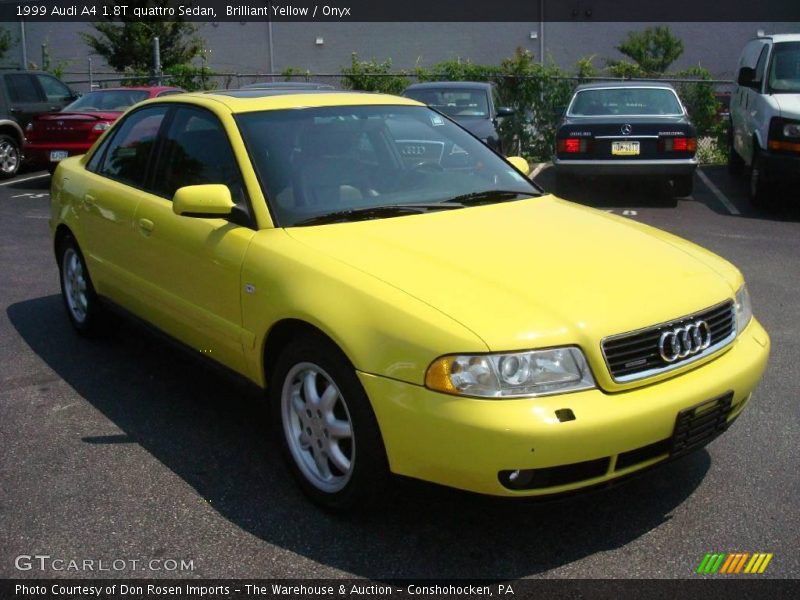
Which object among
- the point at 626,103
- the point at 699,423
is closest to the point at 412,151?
the point at 699,423

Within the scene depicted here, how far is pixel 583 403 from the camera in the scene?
304cm

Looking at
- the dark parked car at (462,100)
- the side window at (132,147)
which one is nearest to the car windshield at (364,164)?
the side window at (132,147)

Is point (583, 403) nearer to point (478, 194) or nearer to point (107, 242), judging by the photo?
point (478, 194)

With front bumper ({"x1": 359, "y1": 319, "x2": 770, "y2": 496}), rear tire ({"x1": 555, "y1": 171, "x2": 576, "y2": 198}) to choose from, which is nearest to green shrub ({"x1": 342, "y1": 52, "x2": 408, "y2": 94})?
rear tire ({"x1": 555, "y1": 171, "x2": 576, "y2": 198})

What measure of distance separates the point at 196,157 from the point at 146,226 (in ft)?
1.46

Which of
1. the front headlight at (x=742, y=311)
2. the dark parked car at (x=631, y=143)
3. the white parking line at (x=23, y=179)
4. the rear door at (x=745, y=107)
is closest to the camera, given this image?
the front headlight at (x=742, y=311)

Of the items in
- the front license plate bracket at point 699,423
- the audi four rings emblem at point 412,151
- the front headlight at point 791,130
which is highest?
the audi four rings emblem at point 412,151

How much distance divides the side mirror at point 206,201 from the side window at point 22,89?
13013 mm

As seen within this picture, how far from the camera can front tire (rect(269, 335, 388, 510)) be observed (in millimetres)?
3250

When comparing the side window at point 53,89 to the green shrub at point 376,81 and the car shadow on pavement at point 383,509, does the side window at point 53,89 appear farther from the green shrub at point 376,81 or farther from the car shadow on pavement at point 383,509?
the car shadow on pavement at point 383,509

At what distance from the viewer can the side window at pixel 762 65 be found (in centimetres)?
1152

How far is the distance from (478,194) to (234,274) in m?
1.28

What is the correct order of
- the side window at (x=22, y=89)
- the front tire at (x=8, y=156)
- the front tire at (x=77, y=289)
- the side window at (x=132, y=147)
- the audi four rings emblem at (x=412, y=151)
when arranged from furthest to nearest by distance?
the side window at (x=22, y=89) < the front tire at (x=8, y=156) < the front tire at (x=77, y=289) < the side window at (x=132, y=147) < the audi four rings emblem at (x=412, y=151)
